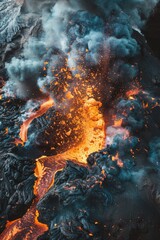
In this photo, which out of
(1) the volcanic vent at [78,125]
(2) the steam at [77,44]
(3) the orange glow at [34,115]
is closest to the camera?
(1) the volcanic vent at [78,125]

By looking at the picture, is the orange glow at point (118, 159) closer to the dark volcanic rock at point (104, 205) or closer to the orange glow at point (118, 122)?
the dark volcanic rock at point (104, 205)

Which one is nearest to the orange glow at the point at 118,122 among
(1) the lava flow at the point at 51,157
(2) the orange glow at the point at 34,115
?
(1) the lava flow at the point at 51,157

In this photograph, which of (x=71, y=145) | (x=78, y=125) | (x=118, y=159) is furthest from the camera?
(x=78, y=125)

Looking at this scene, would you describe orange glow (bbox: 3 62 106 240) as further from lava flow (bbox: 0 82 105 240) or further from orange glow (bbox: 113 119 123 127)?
orange glow (bbox: 113 119 123 127)

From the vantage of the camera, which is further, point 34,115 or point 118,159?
point 34,115

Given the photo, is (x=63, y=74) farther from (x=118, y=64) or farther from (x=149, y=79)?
(x=149, y=79)

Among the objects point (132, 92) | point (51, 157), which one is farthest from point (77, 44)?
point (51, 157)

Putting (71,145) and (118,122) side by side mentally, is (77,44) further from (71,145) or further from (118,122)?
(71,145)
